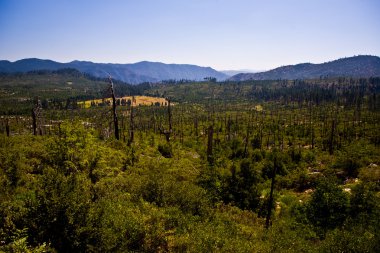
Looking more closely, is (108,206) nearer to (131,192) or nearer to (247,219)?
(131,192)

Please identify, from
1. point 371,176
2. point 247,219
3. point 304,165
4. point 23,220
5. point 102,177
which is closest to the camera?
point 23,220

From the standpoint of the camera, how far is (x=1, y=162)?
802 inches

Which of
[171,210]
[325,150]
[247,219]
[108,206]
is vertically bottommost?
[325,150]

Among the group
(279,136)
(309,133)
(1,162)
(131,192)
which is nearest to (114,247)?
(131,192)

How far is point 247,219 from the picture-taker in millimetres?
23891

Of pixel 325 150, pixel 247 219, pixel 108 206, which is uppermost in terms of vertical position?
pixel 108 206

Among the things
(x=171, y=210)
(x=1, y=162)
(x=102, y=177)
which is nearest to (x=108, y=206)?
(x=171, y=210)

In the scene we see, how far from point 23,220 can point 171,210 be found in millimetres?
8386

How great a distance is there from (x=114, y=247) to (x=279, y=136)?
9436 cm

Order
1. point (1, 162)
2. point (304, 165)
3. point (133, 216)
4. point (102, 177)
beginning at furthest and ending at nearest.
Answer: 1. point (304, 165)
2. point (102, 177)
3. point (1, 162)
4. point (133, 216)

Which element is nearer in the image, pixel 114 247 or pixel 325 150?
pixel 114 247

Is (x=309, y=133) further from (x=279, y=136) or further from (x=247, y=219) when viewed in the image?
(x=247, y=219)

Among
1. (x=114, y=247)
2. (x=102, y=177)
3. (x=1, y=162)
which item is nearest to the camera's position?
(x=114, y=247)

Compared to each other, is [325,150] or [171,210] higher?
[171,210]
